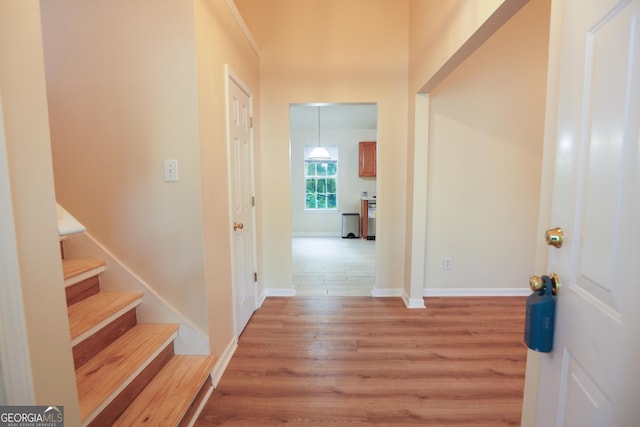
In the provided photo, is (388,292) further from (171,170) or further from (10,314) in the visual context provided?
(10,314)

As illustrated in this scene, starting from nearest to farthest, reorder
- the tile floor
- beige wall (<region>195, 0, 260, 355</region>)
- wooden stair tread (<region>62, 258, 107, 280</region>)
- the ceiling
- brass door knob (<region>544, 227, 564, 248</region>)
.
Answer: brass door knob (<region>544, 227, 564, 248</region>) < wooden stair tread (<region>62, 258, 107, 280</region>) < beige wall (<region>195, 0, 260, 355</region>) < the tile floor < the ceiling

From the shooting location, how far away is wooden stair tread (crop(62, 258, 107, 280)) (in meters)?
1.54

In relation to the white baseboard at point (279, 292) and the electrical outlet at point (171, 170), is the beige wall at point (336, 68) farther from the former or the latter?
the electrical outlet at point (171, 170)

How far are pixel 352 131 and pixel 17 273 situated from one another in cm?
654

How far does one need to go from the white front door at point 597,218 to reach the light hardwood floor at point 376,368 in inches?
35.7

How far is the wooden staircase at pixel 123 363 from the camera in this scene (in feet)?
4.24

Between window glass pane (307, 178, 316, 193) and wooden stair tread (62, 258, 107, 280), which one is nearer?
wooden stair tread (62, 258, 107, 280)

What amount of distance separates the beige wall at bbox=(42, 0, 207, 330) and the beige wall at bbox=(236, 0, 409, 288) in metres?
1.41

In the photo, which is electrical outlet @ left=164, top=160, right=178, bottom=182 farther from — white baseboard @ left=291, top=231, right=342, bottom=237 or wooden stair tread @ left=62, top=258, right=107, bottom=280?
white baseboard @ left=291, top=231, right=342, bottom=237

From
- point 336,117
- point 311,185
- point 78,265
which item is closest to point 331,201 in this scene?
point 311,185

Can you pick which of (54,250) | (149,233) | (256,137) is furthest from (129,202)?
(256,137)

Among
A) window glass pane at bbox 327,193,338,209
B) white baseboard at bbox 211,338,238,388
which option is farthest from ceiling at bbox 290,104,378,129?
white baseboard at bbox 211,338,238,388

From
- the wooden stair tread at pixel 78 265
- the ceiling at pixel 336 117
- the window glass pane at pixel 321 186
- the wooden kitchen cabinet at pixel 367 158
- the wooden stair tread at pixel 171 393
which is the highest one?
the ceiling at pixel 336 117

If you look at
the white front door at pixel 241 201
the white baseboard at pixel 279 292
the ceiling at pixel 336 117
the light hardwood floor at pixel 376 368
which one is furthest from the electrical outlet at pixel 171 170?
the ceiling at pixel 336 117
